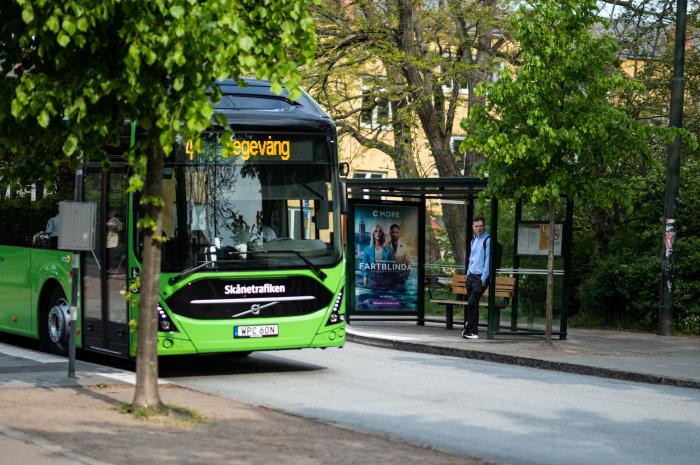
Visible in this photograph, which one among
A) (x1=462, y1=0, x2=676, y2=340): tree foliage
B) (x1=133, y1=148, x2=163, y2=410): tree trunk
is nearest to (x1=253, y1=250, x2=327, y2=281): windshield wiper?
(x1=133, y1=148, x2=163, y2=410): tree trunk

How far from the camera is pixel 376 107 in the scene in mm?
32719

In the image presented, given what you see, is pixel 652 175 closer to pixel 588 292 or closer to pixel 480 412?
pixel 588 292

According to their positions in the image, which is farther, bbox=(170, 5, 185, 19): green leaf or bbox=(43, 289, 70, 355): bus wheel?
bbox=(43, 289, 70, 355): bus wheel

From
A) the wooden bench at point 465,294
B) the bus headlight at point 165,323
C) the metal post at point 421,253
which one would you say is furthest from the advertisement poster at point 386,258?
the bus headlight at point 165,323

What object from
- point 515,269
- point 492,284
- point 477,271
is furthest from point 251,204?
point 515,269

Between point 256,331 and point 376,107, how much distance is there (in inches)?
761

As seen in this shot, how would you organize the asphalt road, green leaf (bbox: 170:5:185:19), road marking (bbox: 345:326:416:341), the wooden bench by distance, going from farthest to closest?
the wooden bench → road marking (bbox: 345:326:416:341) → the asphalt road → green leaf (bbox: 170:5:185:19)

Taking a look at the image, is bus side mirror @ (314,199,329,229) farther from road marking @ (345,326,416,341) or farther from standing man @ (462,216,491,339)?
standing man @ (462,216,491,339)

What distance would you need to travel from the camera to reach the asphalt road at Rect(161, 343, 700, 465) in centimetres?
977

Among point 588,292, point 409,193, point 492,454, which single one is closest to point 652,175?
point 588,292

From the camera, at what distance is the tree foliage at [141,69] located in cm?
902

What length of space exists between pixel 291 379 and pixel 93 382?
2560mm

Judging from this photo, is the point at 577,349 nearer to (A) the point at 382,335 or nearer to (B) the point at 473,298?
(B) the point at 473,298

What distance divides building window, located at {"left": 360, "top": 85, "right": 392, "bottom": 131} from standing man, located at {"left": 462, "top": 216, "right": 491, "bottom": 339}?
32.0ft
